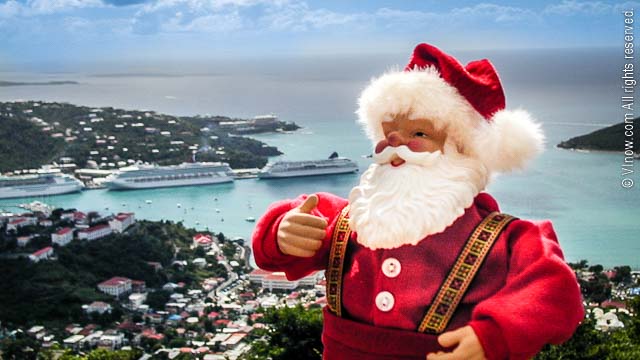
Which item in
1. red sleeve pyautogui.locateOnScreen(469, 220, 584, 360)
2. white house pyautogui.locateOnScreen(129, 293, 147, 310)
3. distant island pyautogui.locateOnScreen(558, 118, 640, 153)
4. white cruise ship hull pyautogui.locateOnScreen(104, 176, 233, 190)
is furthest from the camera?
white cruise ship hull pyautogui.locateOnScreen(104, 176, 233, 190)

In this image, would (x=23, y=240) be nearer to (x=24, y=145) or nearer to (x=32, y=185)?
(x=32, y=185)

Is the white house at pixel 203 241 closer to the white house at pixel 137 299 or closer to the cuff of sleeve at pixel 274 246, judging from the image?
the white house at pixel 137 299

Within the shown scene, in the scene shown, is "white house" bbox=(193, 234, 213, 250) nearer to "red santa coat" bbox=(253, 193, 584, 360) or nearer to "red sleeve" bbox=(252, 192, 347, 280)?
"red sleeve" bbox=(252, 192, 347, 280)

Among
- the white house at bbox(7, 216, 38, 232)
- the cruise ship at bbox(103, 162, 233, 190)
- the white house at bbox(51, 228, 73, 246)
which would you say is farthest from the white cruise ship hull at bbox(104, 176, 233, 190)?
the white house at bbox(51, 228, 73, 246)

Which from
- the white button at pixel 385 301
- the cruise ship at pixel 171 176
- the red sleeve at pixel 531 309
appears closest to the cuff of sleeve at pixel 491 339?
the red sleeve at pixel 531 309

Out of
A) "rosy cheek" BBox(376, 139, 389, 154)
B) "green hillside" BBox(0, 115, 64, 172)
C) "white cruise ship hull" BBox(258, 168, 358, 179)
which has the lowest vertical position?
"white cruise ship hull" BBox(258, 168, 358, 179)

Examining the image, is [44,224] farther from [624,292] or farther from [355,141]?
[624,292]
